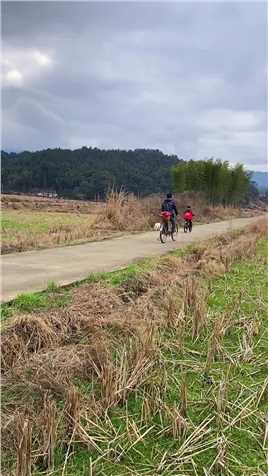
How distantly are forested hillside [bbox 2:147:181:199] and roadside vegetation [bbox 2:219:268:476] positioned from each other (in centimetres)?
5917

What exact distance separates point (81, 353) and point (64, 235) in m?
11.3

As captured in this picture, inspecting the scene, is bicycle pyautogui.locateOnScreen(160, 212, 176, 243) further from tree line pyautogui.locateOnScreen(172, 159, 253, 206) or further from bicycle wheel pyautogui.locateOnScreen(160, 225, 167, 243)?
tree line pyautogui.locateOnScreen(172, 159, 253, 206)

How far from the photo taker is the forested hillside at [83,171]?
7106 cm

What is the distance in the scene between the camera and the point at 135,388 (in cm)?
410

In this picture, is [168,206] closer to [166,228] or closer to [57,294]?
[166,228]

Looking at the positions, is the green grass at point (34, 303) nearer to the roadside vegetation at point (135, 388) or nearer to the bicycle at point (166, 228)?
the roadside vegetation at point (135, 388)

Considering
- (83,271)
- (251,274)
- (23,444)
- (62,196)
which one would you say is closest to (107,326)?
(23,444)

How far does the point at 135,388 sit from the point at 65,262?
631 cm

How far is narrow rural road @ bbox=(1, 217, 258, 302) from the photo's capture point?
7.82 meters

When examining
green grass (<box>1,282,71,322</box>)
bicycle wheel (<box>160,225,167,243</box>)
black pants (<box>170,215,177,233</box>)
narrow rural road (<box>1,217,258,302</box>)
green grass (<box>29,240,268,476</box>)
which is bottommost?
green grass (<box>29,240,268,476</box>)

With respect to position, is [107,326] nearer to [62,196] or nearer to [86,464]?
[86,464]

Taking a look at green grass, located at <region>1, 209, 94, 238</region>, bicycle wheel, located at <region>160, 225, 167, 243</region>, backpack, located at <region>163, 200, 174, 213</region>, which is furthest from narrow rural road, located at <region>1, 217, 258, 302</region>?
green grass, located at <region>1, 209, 94, 238</region>

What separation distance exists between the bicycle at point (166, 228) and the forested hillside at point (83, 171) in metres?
48.4

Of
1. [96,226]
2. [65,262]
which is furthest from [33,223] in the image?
[65,262]
